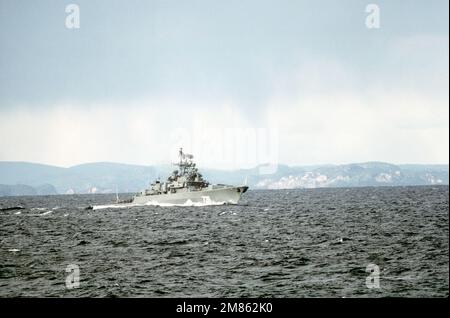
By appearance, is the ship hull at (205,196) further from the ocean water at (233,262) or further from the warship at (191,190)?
the ocean water at (233,262)

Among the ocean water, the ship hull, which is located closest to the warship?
the ship hull

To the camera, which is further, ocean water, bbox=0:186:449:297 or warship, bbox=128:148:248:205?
warship, bbox=128:148:248:205

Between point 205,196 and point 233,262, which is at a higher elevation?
point 205,196

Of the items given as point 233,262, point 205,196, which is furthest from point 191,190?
point 233,262

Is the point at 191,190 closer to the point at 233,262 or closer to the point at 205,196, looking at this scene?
the point at 205,196

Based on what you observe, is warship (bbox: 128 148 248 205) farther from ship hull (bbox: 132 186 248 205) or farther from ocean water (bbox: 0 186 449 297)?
ocean water (bbox: 0 186 449 297)

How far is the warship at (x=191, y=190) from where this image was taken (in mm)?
101250

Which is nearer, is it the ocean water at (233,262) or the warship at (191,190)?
the ocean water at (233,262)

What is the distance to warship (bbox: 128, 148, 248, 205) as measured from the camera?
101 metres

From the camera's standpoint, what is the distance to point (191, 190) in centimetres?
10125

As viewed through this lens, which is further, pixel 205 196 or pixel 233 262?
pixel 205 196

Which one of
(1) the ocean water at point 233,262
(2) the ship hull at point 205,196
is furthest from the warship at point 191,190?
(1) the ocean water at point 233,262

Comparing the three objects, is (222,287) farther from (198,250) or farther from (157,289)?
(198,250)

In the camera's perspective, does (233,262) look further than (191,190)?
No
